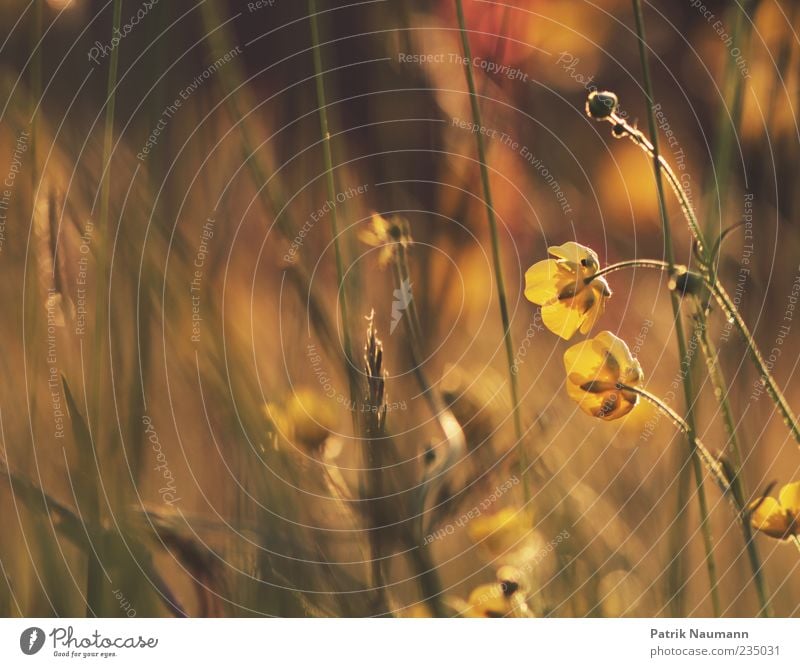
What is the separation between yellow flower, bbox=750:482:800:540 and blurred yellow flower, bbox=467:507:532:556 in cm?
21

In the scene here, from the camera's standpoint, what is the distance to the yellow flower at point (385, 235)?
2.24ft

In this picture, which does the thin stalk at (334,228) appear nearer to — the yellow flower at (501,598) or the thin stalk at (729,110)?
the yellow flower at (501,598)

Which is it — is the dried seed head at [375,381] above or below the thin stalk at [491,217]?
below

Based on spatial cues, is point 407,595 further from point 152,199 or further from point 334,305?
point 152,199

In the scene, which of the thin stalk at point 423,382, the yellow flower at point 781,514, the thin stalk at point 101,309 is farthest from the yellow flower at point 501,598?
the thin stalk at point 101,309

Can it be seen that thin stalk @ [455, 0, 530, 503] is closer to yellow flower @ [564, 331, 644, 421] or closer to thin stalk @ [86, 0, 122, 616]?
yellow flower @ [564, 331, 644, 421]

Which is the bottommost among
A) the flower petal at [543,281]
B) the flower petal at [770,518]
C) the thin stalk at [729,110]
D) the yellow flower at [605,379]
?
the flower petal at [770,518]

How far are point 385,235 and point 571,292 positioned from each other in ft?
0.59

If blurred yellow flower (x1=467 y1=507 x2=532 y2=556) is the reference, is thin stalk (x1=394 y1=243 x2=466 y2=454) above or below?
above

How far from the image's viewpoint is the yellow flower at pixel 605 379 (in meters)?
0.61

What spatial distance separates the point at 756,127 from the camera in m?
0.70

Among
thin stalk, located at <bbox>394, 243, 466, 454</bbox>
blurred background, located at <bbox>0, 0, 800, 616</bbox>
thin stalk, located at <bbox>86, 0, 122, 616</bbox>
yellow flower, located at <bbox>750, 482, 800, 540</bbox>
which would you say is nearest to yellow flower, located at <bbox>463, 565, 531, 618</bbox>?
blurred background, located at <bbox>0, 0, 800, 616</bbox>

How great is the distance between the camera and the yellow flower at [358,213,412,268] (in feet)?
2.24
